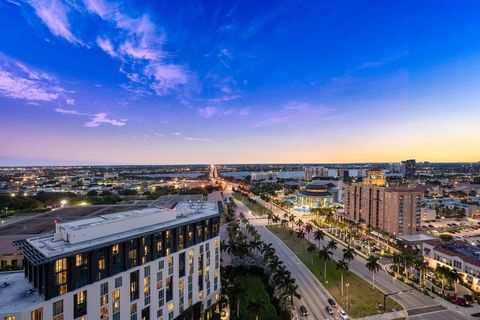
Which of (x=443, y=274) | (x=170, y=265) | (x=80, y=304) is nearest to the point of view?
(x=80, y=304)

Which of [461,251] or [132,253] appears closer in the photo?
[132,253]

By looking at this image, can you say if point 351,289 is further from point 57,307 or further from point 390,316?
point 57,307

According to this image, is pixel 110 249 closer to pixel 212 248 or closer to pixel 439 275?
pixel 212 248

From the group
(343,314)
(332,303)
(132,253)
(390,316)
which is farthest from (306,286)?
(132,253)

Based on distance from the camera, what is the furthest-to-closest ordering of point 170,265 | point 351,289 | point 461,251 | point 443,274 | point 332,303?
point 461,251 → point 351,289 → point 443,274 → point 332,303 → point 170,265

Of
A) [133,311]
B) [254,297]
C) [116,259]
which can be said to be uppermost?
[116,259]

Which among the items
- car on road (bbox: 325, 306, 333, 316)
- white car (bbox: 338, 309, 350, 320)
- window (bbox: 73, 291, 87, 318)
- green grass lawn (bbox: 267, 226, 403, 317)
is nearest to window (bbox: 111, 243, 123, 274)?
window (bbox: 73, 291, 87, 318)

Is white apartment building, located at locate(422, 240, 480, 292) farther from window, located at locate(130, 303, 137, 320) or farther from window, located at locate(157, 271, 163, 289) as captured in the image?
window, located at locate(130, 303, 137, 320)

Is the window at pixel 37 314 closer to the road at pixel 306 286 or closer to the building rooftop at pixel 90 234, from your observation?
the building rooftop at pixel 90 234

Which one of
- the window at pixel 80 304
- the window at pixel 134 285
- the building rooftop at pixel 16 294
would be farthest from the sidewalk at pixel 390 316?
the building rooftop at pixel 16 294
